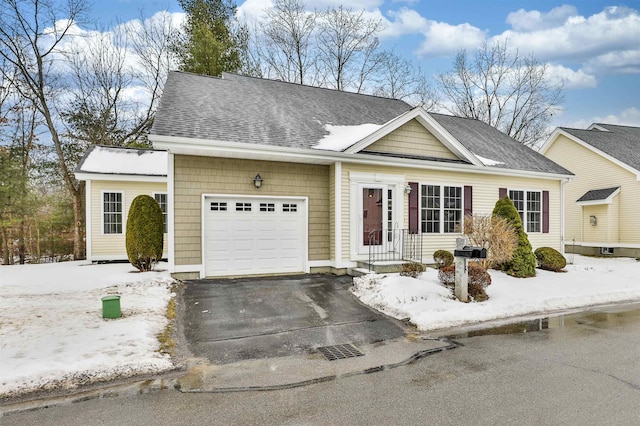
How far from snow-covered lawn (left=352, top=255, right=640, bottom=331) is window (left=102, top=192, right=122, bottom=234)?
9108 mm

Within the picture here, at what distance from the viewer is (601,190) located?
16891 mm

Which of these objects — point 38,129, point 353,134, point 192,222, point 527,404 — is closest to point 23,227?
point 38,129

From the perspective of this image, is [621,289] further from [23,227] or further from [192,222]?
[23,227]

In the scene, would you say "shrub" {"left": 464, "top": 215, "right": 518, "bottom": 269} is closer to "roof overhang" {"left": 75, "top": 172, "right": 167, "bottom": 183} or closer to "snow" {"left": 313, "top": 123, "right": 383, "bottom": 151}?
"snow" {"left": 313, "top": 123, "right": 383, "bottom": 151}

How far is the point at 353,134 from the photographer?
10375mm

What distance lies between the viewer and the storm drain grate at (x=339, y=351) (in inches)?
181

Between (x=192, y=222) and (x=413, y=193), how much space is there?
241 inches

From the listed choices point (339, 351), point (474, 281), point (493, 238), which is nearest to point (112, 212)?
point (339, 351)

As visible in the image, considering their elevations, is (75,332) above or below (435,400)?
above

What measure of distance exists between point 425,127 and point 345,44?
14978mm

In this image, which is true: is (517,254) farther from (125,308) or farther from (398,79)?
(398,79)

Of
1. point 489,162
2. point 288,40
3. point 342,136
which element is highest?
point 288,40

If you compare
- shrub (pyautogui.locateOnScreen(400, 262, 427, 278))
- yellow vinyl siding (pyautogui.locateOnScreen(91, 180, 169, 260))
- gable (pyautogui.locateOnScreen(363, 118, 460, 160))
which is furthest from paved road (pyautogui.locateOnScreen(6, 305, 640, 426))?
yellow vinyl siding (pyautogui.locateOnScreen(91, 180, 169, 260))

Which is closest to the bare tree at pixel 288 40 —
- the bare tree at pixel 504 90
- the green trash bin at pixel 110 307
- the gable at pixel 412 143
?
the bare tree at pixel 504 90
